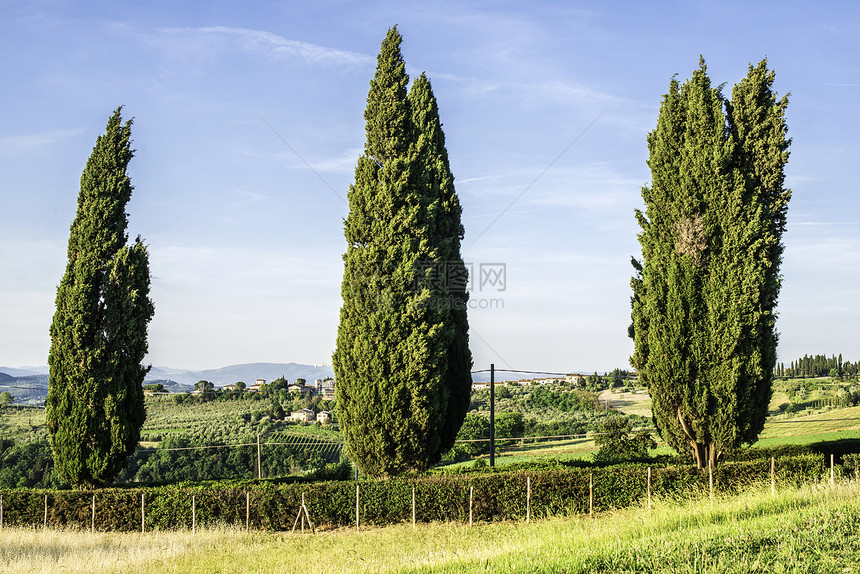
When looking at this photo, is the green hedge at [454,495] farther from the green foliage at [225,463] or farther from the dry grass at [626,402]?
the dry grass at [626,402]

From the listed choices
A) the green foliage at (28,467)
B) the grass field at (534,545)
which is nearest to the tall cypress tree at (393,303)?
the grass field at (534,545)

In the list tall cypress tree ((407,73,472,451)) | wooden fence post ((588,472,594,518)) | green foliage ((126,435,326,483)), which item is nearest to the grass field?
wooden fence post ((588,472,594,518))

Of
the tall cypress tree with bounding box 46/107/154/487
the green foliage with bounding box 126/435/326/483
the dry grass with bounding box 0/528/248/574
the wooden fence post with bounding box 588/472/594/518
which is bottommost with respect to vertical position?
the green foliage with bounding box 126/435/326/483

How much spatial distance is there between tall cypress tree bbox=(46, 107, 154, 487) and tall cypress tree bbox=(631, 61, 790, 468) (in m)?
15.5

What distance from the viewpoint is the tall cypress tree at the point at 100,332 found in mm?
20266

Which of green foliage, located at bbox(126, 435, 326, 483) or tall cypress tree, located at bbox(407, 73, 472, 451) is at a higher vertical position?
tall cypress tree, located at bbox(407, 73, 472, 451)

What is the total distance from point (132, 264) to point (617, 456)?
17.2 meters

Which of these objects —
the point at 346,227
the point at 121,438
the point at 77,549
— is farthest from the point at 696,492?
the point at 121,438

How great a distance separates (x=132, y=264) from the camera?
70.8 feet

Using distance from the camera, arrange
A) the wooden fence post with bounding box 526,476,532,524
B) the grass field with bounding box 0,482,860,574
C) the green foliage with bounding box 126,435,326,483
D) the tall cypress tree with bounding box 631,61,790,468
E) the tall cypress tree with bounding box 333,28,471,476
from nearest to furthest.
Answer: the grass field with bounding box 0,482,860,574, the wooden fence post with bounding box 526,476,532,524, the tall cypress tree with bounding box 631,61,790,468, the tall cypress tree with bounding box 333,28,471,476, the green foliage with bounding box 126,435,326,483

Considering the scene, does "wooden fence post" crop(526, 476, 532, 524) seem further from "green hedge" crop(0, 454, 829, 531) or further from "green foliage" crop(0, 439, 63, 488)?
"green foliage" crop(0, 439, 63, 488)

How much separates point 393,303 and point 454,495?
5682 mm

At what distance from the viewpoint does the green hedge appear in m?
17.2

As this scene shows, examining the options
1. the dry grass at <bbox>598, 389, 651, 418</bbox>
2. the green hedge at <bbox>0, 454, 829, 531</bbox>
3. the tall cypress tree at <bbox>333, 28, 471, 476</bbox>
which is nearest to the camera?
the green hedge at <bbox>0, 454, 829, 531</bbox>
